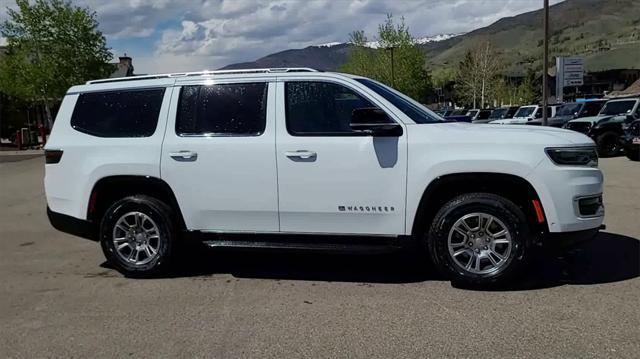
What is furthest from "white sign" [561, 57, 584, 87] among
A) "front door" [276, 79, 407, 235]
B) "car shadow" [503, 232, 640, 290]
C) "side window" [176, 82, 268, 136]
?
"side window" [176, 82, 268, 136]

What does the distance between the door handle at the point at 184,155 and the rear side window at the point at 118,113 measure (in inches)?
14.8

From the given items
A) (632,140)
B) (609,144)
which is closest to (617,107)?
(609,144)

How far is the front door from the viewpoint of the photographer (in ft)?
17.0

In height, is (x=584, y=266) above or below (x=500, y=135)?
below

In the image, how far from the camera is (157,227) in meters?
5.80

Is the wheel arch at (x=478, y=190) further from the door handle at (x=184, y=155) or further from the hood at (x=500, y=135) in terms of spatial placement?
the door handle at (x=184, y=155)

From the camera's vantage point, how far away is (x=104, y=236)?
5.92m

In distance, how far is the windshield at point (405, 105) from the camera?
17.9 feet

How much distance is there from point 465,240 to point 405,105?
1.41m

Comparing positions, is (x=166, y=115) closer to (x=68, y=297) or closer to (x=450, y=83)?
(x=68, y=297)

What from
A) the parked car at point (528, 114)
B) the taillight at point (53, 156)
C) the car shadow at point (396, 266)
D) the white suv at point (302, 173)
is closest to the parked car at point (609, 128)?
the parked car at point (528, 114)

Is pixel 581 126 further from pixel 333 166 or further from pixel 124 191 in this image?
pixel 124 191

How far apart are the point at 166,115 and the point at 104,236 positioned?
1.37 metres

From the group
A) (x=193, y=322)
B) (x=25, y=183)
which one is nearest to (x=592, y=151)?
(x=193, y=322)
